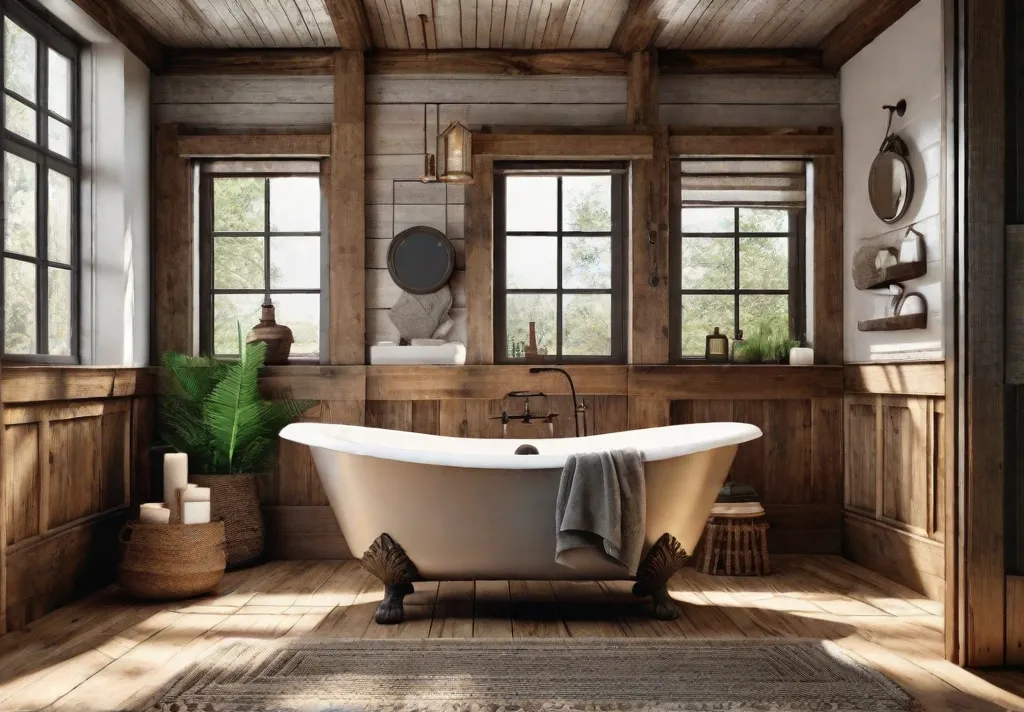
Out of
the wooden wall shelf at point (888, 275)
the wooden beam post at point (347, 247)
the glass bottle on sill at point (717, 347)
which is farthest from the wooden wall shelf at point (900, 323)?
the wooden beam post at point (347, 247)

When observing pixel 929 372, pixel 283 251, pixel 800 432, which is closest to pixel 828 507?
pixel 800 432

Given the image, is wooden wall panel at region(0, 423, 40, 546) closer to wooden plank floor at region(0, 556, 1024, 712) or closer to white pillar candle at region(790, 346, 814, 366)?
wooden plank floor at region(0, 556, 1024, 712)

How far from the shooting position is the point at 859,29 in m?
4.17

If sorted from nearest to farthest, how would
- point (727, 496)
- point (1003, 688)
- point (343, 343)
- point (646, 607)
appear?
1. point (1003, 688)
2. point (646, 607)
3. point (727, 496)
4. point (343, 343)

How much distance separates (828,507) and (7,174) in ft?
13.3

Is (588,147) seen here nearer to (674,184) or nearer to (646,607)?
(674,184)

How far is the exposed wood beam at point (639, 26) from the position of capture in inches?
155

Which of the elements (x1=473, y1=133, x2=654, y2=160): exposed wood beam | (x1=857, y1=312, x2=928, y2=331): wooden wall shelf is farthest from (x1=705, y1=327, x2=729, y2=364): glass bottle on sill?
(x1=473, y1=133, x2=654, y2=160): exposed wood beam

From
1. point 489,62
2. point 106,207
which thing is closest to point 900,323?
point 489,62

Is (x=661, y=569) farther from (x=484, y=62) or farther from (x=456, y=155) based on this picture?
(x=484, y=62)

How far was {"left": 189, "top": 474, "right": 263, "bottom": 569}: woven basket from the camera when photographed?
406 centimetres

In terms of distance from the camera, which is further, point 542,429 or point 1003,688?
point 542,429

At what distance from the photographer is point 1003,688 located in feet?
8.41

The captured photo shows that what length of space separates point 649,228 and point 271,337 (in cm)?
199
